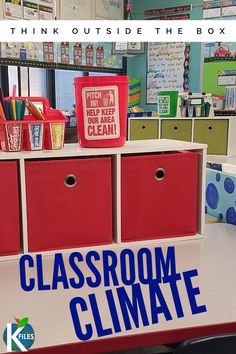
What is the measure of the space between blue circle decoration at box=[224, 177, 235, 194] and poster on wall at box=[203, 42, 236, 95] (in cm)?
298

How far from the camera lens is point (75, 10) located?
416 cm

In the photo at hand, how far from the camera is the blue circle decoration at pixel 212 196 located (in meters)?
1.54

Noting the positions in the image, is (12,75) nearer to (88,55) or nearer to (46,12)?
(46,12)

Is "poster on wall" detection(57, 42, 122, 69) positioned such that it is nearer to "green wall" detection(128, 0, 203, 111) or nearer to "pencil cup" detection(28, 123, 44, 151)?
"green wall" detection(128, 0, 203, 111)

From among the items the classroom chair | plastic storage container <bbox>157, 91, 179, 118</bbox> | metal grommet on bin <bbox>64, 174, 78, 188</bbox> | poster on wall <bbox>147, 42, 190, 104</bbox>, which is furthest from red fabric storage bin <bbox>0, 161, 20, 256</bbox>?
poster on wall <bbox>147, 42, 190, 104</bbox>

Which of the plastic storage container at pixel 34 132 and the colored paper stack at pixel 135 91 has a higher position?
the colored paper stack at pixel 135 91

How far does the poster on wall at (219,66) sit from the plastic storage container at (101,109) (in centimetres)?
326

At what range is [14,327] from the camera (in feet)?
2.47

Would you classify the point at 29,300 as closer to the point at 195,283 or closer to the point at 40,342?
the point at 40,342

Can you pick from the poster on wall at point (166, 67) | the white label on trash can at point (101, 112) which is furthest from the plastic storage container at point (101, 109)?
the poster on wall at point (166, 67)

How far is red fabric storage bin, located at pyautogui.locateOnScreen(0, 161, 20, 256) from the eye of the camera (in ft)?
3.59

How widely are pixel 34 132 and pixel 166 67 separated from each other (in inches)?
154

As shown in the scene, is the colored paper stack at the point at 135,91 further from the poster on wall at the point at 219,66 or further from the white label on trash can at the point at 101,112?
the white label on trash can at the point at 101,112

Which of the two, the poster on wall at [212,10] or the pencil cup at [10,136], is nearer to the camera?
the pencil cup at [10,136]
